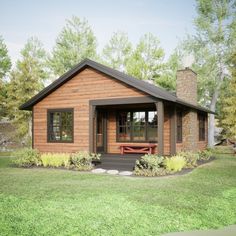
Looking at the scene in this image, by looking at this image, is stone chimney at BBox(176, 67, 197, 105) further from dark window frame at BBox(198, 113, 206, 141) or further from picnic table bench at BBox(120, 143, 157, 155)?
picnic table bench at BBox(120, 143, 157, 155)

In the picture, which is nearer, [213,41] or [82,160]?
[82,160]

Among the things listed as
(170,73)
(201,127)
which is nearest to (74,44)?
(170,73)

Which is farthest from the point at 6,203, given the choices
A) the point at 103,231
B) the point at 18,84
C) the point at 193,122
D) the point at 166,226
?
the point at 18,84

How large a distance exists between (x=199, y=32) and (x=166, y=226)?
25132 mm

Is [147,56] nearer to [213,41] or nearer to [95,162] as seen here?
[213,41]

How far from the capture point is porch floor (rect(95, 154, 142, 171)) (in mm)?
13755

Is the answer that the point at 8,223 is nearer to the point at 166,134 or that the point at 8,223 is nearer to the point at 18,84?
the point at 166,134

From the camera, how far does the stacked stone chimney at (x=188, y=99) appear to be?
16.9 meters

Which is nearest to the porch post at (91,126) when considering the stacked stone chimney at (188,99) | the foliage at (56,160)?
the foliage at (56,160)

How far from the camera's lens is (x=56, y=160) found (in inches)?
556

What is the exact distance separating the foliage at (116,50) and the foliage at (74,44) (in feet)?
6.38

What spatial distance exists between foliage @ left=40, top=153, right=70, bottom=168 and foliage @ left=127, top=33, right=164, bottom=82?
2103 cm

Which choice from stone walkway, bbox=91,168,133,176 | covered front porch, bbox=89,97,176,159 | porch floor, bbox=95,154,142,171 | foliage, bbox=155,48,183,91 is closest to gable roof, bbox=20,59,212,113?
covered front porch, bbox=89,97,176,159

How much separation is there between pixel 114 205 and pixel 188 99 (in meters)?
11.9
